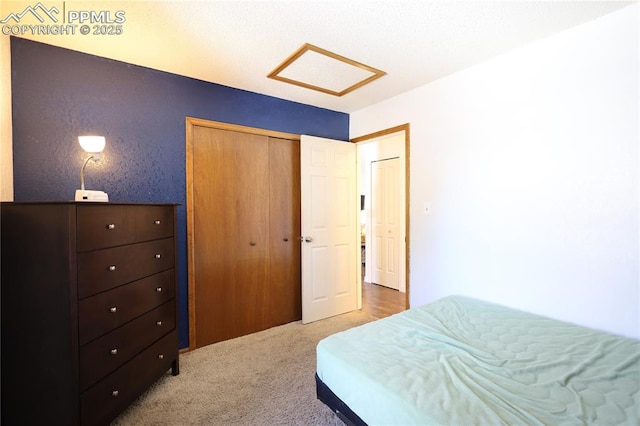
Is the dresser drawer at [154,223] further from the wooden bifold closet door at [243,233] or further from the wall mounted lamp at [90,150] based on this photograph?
the wooden bifold closet door at [243,233]

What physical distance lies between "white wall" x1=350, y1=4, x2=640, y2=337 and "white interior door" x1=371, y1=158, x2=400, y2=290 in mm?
1836

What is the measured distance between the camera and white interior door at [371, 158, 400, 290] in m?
4.51

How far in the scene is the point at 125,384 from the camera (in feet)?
5.27

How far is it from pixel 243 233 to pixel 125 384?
1482mm

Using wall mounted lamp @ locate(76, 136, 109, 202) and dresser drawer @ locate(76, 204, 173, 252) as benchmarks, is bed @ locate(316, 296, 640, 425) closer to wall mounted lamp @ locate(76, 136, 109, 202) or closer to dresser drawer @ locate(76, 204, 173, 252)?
dresser drawer @ locate(76, 204, 173, 252)

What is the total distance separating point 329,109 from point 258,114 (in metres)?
0.93

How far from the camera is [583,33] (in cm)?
175

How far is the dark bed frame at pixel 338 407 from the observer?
126 cm

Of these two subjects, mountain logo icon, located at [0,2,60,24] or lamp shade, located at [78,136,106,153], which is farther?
lamp shade, located at [78,136,106,153]

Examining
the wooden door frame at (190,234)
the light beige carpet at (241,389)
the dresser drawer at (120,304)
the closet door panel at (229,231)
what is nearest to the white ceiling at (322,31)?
the wooden door frame at (190,234)

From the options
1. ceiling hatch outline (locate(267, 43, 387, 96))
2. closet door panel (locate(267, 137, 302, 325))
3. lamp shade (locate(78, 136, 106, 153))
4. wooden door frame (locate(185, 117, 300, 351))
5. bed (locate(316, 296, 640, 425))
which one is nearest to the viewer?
bed (locate(316, 296, 640, 425))

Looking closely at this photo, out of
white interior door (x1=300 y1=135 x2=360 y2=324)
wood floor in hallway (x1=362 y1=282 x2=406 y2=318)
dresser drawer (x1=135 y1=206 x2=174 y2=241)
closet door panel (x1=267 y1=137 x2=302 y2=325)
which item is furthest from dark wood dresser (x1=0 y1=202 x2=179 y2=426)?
wood floor in hallway (x1=362 y1=282 x2=406 y2=318)

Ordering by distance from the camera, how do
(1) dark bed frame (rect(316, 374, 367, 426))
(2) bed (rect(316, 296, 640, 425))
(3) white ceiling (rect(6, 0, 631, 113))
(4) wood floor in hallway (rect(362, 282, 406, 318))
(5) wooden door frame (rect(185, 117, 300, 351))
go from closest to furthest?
(2) bed (rect(316, 296, 640, 425)), (1) dark bed frame (rect(316, 374, 367, 426)), (3) white ceiling (rect(6, 0, 631, 113)), (5) wooden door frame (rect(185, 117, 300, 351)), (4) wood floor in hallway (rect(362, 282, 406, 318))

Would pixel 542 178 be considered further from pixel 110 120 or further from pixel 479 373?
pixel 110 120
